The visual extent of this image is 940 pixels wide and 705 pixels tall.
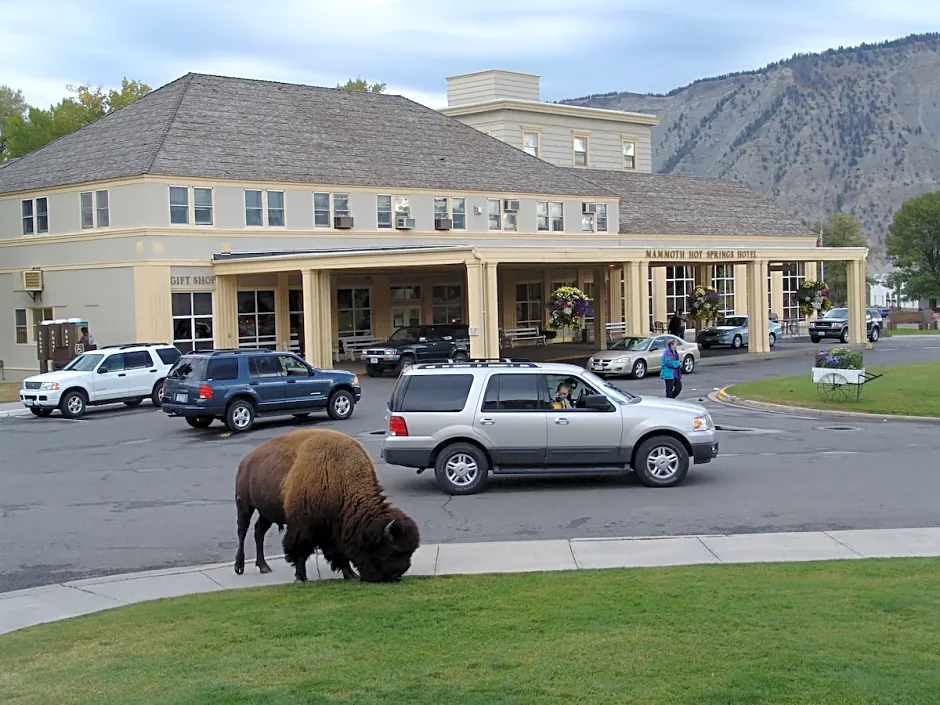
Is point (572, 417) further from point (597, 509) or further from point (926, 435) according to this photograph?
point (926, 435)

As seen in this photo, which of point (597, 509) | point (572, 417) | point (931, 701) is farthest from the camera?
point (572, 417)

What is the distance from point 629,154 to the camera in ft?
214

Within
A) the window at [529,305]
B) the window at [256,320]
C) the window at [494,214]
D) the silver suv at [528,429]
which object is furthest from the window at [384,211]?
the silver suv at [528,429]

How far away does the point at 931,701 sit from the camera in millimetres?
6293

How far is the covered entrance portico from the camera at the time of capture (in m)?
37.5

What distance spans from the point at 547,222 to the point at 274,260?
16572 millimetres

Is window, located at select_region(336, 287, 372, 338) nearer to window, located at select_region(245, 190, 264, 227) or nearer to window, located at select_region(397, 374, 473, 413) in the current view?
window, located at select_region(245, 190, 264, 227)

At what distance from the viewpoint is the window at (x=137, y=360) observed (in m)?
31.4

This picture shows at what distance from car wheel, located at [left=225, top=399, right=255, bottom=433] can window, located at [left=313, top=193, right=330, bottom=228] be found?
1931cm

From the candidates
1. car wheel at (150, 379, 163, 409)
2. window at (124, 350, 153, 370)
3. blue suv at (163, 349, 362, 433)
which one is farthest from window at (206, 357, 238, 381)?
window at (124, 350, 153, 370)

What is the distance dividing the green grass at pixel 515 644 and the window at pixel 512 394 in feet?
20.3

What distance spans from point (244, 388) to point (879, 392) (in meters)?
15.6

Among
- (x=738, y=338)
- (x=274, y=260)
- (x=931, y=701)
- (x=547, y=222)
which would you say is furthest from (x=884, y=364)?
(x=931, y=701)

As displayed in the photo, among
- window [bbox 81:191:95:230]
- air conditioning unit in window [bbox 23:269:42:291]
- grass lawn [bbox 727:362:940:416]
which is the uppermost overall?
window [bbox 81:191:95:230]
